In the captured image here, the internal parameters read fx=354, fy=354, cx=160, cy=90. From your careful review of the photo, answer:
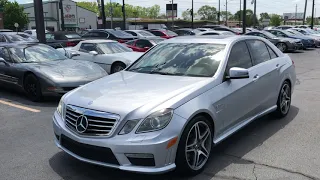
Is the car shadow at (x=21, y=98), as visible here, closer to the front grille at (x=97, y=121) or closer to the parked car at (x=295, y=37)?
the front grille at (x=97, y=121)

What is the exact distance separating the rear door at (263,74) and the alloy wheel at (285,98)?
1.07 ft

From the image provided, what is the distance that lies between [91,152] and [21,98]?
5.35 metres

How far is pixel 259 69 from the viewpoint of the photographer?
526cm

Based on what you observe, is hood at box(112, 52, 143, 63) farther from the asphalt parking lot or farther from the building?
the building

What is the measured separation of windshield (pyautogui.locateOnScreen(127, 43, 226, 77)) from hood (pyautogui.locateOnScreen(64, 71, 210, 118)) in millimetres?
206

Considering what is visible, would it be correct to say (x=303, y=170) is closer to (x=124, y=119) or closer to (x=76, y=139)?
(x=124, y=119)

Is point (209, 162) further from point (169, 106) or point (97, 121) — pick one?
point (97, 121)

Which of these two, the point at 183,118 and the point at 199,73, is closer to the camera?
the point at 183,118

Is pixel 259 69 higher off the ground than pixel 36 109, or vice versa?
pixel 259 69

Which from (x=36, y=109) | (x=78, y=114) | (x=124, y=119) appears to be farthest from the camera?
(x=36, y=109)

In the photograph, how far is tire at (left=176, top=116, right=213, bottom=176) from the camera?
3.62 metres

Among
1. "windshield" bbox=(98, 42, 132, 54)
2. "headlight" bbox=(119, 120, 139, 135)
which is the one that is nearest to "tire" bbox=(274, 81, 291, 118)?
"headlight" bbox=(119, 120, 139, 135)

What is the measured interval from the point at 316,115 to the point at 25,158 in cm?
488

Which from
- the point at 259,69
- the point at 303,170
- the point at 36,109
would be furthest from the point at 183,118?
the point at 36,109
